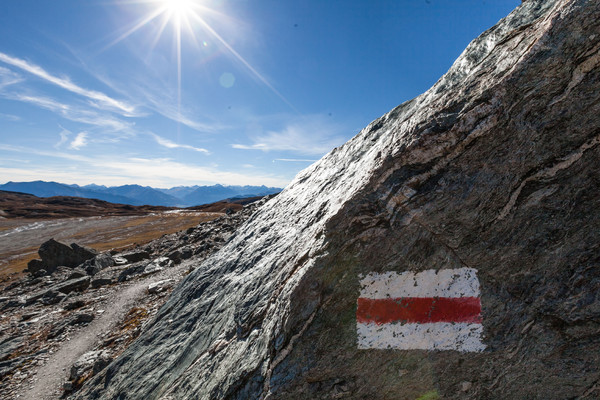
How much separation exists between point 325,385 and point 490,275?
392 centimetres

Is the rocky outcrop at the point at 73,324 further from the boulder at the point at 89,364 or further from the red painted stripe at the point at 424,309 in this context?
the red painted stripe at the point at 424,309

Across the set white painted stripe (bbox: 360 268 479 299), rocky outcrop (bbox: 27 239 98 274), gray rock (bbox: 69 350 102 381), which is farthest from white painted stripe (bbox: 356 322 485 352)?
rocky outcrop (bbox: 27 239 98 274)

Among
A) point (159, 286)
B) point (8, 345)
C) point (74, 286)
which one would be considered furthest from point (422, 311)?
point (74, 286)

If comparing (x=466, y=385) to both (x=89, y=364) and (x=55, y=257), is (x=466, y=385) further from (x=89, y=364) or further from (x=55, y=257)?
(x=55, y=257)

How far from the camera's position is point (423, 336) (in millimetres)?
4973

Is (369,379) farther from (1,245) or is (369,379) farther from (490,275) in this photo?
(1,245)

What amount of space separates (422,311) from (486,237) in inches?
74.1

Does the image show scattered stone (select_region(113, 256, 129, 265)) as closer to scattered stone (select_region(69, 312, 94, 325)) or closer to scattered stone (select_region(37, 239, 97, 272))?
scattered stone (select_region(37, 239, 97, 272))

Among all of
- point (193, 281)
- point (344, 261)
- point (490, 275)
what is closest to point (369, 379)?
point (344, 261)

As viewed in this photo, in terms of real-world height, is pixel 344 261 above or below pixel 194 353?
above

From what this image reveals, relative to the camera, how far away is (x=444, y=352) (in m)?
4.95

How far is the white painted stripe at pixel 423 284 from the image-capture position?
4.88 metres

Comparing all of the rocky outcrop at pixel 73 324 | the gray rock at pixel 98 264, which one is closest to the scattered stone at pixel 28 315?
the rocky outcrop at pixel 73 324

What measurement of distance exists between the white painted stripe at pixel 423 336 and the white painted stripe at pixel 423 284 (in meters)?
0.61
